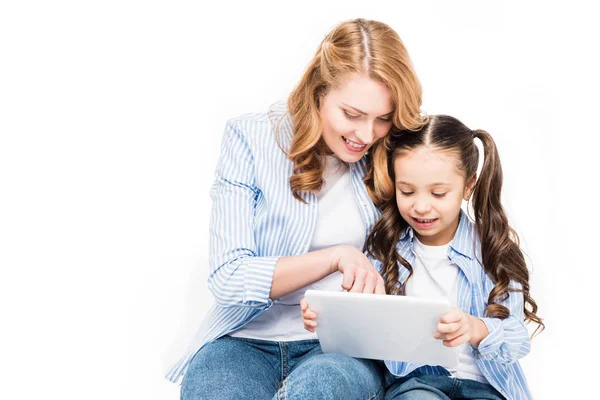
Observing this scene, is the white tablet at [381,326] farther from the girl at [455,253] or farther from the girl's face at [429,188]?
the girl's face at [429,188]

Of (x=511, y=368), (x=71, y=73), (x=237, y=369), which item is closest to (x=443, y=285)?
(x=511, y=368)

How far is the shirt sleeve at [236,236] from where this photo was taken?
2.42 m

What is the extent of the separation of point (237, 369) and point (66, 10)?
2020 mm

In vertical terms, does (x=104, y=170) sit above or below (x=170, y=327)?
above

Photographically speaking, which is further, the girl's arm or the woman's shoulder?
the woman's shoulder

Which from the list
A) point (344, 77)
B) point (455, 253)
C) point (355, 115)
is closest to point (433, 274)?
point (455, 253)

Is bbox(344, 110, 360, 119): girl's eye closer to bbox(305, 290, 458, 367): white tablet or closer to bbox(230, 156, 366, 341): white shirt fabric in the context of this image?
bbox(230, 156, 366, 341): white shirt fabric

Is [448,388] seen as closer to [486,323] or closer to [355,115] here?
[486,323]

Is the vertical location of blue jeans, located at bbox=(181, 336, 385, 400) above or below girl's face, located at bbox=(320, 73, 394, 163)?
below

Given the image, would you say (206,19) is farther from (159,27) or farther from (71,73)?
(71,73)

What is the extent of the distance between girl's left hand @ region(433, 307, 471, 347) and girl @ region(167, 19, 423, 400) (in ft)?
0.78

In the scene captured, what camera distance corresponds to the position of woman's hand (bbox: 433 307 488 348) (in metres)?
2.16

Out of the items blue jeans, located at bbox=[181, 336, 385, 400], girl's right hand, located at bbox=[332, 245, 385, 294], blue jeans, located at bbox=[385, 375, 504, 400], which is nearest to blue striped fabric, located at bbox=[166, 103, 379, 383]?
blue jeans, located at bbox=[181, 336, 385, 400]

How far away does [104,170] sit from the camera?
145 inches
